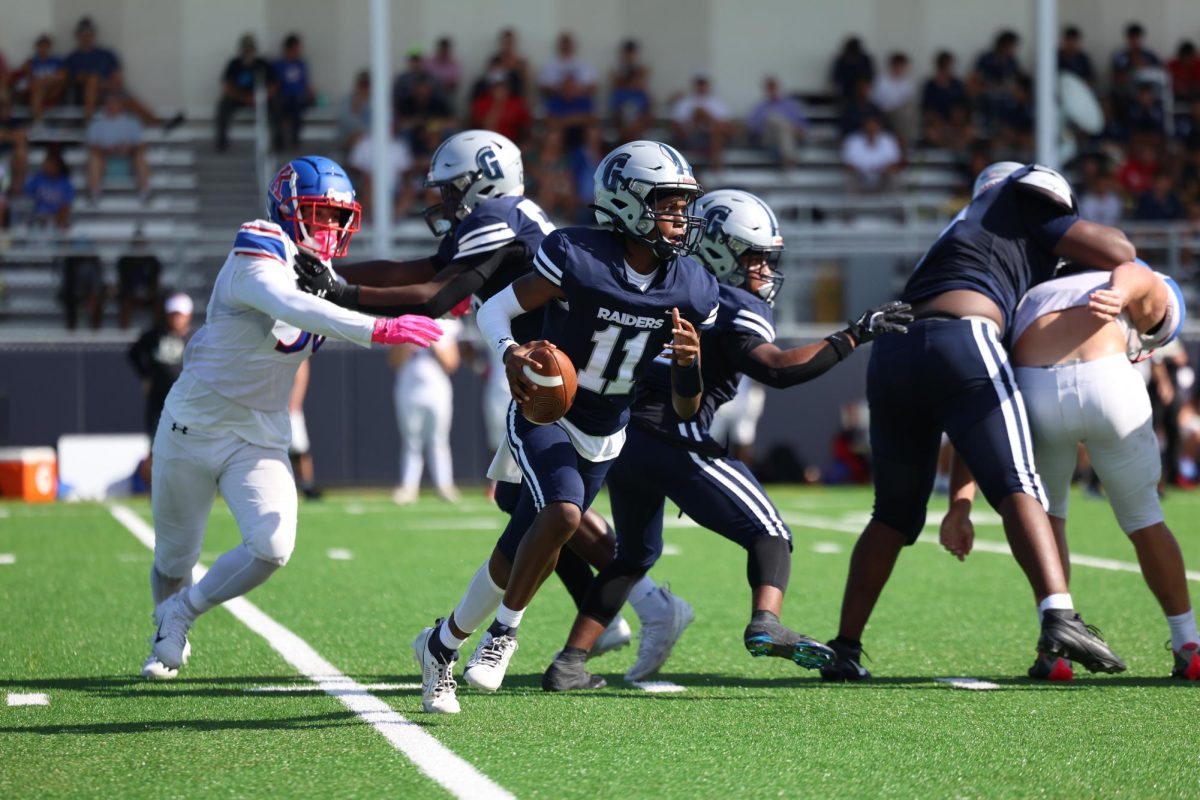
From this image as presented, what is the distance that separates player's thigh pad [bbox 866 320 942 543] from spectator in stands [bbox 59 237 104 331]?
12.2 m

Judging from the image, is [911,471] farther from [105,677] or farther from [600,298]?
[105,677]

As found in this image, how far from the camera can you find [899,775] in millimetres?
3812

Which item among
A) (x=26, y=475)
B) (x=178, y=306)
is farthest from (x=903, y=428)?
(x=26, y=475)

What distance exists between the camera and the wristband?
4797 mm

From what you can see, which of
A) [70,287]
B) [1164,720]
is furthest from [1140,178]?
[1164,720]

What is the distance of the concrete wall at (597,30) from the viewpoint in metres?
20.5

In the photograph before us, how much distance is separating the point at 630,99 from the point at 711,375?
14805 millimetres

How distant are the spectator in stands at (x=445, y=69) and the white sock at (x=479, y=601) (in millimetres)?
15461

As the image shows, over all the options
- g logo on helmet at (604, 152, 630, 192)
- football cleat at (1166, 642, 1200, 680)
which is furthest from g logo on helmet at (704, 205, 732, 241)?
football cleat at (1166, 642, 1200, 680)

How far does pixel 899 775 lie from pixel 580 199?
552 inches

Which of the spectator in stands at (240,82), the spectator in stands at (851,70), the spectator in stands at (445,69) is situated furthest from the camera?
the spectator in stands at (851,70)

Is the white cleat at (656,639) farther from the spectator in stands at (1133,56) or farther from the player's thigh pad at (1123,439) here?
the spectator in stands at (1133,56)

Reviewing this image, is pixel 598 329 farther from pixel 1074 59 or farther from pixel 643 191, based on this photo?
pixel 1074 59

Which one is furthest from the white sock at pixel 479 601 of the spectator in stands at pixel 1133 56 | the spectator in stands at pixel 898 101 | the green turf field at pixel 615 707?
the spectator in stands at pixel 1133 56
